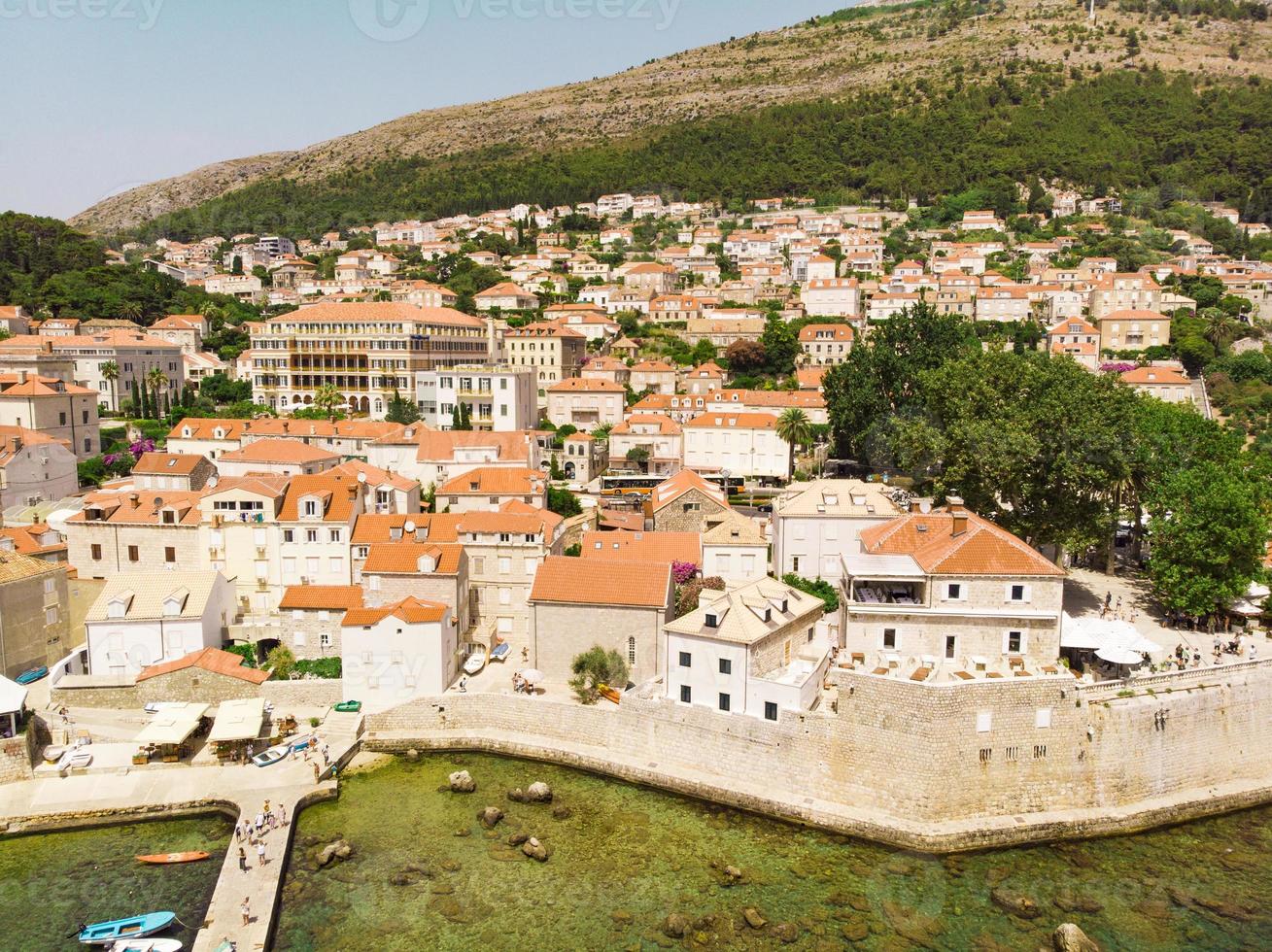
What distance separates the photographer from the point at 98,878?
2117cm

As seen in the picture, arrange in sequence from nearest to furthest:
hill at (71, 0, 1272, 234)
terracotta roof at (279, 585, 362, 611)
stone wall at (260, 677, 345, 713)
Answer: stone wall at (260, 677, 345, 713)
terracotta roof at (279, 585, 362, 611)
hill at (71, 0, 1272, 234)

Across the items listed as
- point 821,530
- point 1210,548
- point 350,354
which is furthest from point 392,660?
point 350,354

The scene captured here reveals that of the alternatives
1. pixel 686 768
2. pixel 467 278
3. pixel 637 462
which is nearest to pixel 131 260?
pixel 467 278

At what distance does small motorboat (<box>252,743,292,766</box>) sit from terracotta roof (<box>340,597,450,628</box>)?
4.01 metres

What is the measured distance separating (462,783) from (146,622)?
12.9 m

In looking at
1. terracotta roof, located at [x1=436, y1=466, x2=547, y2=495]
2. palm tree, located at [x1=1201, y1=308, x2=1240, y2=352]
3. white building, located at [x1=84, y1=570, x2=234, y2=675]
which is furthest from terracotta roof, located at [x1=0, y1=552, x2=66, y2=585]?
palm tree, located at [x1=1201, y1=308, x2=1240, y2=352]

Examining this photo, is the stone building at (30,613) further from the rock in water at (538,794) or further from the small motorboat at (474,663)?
the rock in water at (538,794)

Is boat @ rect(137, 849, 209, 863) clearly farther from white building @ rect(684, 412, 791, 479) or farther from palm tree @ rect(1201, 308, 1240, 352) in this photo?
palm tree @ rect(1201, 308, 1240, 352)

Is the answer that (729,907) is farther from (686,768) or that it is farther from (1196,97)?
(1196,97)

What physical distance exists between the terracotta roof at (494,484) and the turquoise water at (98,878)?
1720 cm

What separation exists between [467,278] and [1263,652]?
83.0m

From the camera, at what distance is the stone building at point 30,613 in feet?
95.5

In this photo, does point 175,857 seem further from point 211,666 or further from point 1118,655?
point 1118,655

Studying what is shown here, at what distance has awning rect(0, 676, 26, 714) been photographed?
24859 millimetres
